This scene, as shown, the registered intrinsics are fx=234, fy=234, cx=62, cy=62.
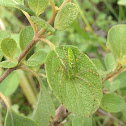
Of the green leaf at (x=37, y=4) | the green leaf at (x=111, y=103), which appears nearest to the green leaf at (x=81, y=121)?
the green leaf at (x=111, y=103)

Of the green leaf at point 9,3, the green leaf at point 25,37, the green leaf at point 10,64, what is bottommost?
the green leaf at point 10,64

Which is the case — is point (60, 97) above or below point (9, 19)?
above

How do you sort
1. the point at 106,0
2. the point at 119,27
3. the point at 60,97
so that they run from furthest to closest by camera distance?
the point at 106,0 < the point at 119,27 < the point at 60,97

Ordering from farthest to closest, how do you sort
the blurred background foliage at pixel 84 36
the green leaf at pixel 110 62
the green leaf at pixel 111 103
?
1. the blurred background foliage at pixel 84 36
2. the green leaf at pixel 110 62
3. the green leaf at pixel 111 103

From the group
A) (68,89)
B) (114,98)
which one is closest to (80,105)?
(68,89)

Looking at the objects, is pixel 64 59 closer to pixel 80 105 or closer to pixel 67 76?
pixel 67 76

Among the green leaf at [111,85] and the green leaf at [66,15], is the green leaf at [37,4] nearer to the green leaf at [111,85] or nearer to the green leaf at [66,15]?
the green leaf at [66,15]
